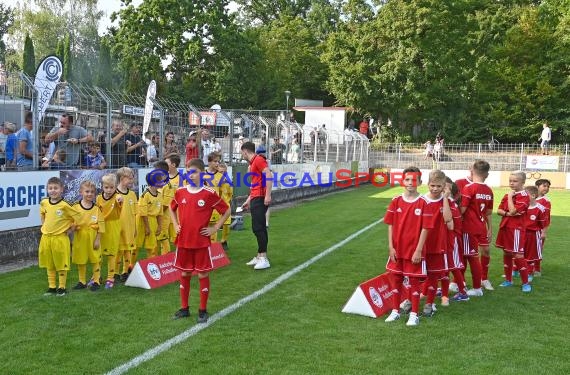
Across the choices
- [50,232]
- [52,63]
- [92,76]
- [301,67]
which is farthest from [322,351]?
[92,76]

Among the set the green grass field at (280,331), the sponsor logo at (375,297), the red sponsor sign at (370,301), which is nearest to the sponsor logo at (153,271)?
the green grass field at (280,331)

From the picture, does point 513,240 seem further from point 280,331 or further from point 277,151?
point 277,151

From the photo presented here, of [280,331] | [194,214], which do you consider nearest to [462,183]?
[280,331]

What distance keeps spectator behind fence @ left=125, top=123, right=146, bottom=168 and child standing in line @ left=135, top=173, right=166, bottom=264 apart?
363cm

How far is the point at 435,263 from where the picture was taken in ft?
22.0

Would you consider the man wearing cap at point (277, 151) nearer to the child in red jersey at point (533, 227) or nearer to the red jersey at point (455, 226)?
the child in red jersey at point (533, 227)

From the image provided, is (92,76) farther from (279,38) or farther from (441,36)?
(441,36)

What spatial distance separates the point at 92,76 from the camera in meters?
62.4

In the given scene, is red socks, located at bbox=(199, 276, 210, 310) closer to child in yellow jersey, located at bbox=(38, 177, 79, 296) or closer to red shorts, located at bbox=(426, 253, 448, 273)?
child in yellow jersey, located at bbox=(38, 177, 79, 296)

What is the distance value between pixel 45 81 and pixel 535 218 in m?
8.24

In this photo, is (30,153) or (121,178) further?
(30,153)

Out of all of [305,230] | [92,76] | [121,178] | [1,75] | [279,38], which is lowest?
[305,230]

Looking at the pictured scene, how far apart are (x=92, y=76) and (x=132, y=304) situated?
196 feet

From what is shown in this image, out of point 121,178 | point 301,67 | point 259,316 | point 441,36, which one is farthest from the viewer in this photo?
point 301,67
